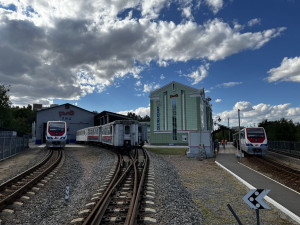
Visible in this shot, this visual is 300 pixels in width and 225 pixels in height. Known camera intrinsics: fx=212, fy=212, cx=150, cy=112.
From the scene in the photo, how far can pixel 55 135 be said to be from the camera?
2523cm

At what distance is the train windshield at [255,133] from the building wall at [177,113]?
19.0 metres

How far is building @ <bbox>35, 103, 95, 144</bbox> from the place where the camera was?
150ft

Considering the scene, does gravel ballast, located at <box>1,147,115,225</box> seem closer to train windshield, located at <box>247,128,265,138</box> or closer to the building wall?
train windshield, located at <box>247,128,265,138</box>

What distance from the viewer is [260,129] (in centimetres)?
2097

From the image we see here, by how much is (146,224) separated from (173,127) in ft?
120

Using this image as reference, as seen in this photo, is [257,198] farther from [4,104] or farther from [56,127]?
[4,104]

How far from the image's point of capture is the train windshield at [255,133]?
2045cm

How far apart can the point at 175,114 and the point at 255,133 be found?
866 inches

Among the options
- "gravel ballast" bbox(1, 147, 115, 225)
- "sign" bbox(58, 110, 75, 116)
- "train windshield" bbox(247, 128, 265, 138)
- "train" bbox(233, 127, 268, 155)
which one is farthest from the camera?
"sign" bbox(58, 110, 75, 116)

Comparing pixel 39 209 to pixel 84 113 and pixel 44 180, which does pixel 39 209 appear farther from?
pixel 84 113

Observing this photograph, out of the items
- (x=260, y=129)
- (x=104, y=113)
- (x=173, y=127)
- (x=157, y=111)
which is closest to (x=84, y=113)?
(x=104, y=113)

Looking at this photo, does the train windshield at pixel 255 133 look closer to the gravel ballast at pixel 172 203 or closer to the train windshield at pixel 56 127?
the gravel ballast at pixel 172 203

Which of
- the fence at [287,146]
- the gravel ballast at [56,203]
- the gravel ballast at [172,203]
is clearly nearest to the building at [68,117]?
the fence at [287,146]

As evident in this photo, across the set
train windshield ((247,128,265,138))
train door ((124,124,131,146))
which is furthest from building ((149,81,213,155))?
train door ((124,124,131,146))
